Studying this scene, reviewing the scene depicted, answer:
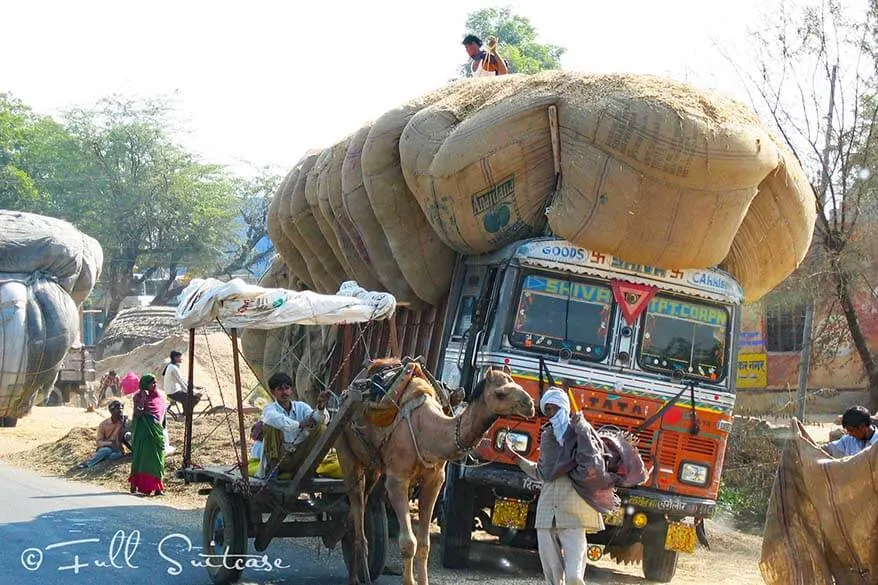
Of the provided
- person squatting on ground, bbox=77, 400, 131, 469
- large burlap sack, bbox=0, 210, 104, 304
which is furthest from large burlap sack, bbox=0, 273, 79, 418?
person squatting on ground, bbox=77, 400, 131, 469

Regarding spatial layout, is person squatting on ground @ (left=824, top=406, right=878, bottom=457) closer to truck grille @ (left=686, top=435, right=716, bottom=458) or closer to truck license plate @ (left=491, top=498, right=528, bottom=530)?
truck grille @ (left=686, top=435, right=716, bottom=458)

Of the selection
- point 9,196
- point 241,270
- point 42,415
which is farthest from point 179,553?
point 241,270

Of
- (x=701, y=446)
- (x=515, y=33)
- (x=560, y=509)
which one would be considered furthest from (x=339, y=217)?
(x=515, y=33)

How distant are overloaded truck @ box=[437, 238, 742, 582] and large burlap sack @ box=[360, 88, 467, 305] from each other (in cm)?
95

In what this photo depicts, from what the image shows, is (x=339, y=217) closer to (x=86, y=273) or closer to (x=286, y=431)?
(x=286, y=431)

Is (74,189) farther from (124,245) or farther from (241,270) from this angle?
(241,270)

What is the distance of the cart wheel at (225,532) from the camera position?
30.8 feet

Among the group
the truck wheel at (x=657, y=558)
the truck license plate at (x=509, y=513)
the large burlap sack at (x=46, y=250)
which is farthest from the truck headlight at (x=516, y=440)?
the large burlap sack at (x=46, y=250)

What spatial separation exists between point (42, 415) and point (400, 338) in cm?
2031

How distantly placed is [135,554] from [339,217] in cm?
407

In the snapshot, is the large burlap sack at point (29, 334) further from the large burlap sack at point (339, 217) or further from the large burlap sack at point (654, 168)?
the large burlap sack at point (654, 168)

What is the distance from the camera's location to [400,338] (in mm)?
12609

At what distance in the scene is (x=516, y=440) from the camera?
999 cm

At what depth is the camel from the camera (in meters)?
8.09
